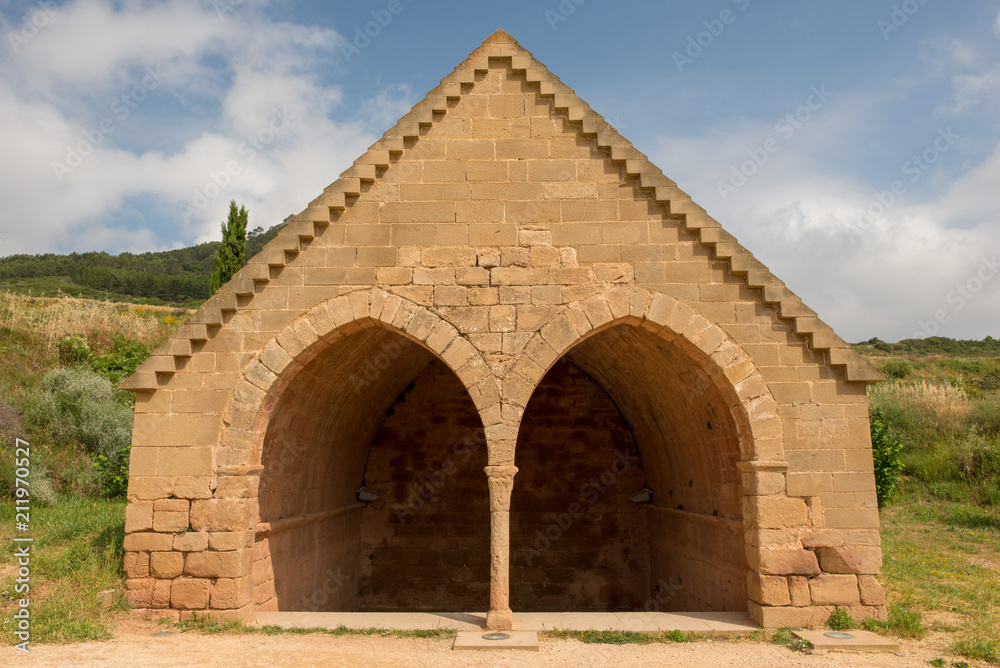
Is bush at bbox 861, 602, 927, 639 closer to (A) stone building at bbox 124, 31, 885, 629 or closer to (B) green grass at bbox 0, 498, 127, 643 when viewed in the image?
(A) stone building at bbox 124, 31, 885, 629

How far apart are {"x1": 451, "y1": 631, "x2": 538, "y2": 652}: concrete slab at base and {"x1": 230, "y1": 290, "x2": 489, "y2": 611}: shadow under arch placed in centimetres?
279

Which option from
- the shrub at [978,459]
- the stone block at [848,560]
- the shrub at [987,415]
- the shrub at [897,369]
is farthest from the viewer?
the shrub at [897,369]

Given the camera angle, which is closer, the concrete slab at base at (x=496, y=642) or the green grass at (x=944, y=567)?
the concrete slab at base at (x=496, y=642)

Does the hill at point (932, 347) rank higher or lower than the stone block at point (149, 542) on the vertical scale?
higher

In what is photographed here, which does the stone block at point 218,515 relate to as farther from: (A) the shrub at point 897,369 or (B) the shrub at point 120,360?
(A) the shrub at point 897,369

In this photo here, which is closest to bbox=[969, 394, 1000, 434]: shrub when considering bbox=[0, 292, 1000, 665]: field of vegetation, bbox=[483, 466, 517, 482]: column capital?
bbox=[0, 292, 1000, 665]: field of vegetation

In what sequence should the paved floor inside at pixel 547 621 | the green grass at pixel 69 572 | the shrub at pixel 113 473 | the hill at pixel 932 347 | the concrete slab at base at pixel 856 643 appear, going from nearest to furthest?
1. the concrete slab at base at pixel 856 643
2. the green grass at pixel 69 572
3. the paved floor inside at pixel 547 621
4. the shrub at pixel 113 473
5. the hill at pixel 932 347

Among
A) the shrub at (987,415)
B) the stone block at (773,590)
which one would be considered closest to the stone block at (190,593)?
the stone block at (773,590)

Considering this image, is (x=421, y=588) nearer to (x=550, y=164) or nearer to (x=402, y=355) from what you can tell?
(x=402, y=355)

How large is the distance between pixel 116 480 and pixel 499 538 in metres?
9.68

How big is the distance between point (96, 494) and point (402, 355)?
24.5ft

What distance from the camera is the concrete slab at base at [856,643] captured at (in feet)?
22.7

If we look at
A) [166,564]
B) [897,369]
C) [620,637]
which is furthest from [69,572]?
[897,369]

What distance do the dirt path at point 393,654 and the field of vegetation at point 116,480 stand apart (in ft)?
1.33
